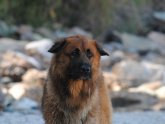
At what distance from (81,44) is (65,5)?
21.0m

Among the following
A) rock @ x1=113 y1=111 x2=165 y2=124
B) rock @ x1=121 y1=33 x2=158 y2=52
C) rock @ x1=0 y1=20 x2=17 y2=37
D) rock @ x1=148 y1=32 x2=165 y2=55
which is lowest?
rock @ x1=148 y1=32 x2=165 y2=55

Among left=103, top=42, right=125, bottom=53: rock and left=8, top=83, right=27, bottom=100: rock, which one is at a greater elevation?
left=8, top=83, right=27, bottom=100: rock

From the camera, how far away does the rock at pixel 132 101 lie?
13.8 meters

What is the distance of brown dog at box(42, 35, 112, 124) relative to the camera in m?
6.89

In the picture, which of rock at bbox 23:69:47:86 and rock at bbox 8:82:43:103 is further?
rock at bbox 23:69:47:86

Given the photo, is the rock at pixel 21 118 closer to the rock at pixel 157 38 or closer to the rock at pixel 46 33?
the rock at pixel 46 33

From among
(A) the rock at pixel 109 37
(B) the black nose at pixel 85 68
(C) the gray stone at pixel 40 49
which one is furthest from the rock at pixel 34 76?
(A) the rock at pixel 109 37

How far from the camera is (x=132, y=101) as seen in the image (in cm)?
1422

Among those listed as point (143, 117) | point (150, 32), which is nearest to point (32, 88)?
point (143, 117)

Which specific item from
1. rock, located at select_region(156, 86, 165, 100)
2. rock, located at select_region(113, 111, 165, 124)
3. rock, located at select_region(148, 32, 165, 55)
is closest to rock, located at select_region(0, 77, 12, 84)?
rock, located at select_region(156, 86, 165, 100)

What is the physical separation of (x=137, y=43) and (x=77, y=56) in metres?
22.0

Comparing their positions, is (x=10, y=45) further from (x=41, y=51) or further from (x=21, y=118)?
(x=21, y=118)

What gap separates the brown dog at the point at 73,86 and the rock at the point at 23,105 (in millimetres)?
5354

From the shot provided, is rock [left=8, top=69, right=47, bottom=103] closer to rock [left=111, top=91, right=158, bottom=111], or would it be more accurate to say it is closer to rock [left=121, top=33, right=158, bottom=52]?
rock [left=111, top=91, right=158, bottom=111]
